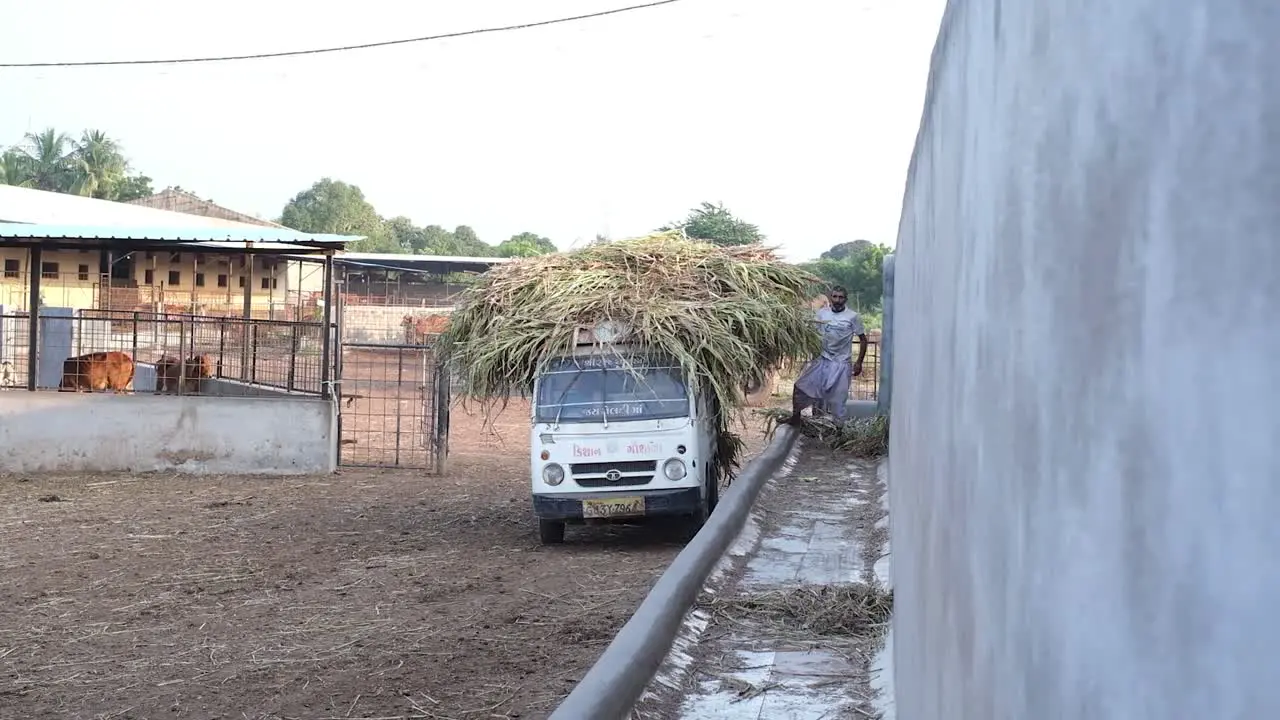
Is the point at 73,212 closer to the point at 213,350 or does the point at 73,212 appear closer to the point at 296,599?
the point at 213,350

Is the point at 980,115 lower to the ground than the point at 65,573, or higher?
higher

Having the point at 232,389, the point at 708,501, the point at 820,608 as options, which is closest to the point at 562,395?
the point at 708,501

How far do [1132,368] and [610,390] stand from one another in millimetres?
10173

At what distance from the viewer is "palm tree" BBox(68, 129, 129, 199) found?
6881cm

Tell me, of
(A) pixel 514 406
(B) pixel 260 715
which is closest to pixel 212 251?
(A) pixel 514 406

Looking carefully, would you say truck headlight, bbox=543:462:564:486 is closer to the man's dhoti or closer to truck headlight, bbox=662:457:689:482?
truck headlight, bbox=662:457:689:482

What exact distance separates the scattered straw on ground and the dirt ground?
35.4 inches

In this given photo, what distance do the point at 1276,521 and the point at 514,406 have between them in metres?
26.6

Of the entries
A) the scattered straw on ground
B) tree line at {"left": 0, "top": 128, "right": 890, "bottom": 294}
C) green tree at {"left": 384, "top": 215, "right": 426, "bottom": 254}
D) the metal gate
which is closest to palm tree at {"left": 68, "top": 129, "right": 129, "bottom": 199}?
tree line at {"left": 0, "top": 128, "right": 890, "bottom": 294}

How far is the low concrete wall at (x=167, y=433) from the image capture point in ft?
53.1

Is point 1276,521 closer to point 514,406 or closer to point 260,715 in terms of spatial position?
point 260,715

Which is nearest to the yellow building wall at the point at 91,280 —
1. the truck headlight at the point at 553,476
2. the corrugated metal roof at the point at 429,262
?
the corrugated metal roof at the point at 429,262

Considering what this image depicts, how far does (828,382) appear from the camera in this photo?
16.2 m

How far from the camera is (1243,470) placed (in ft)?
2.45
